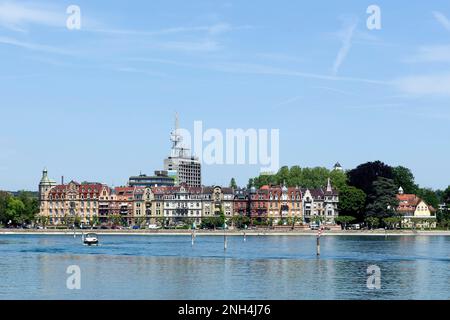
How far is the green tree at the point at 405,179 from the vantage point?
18700 cm

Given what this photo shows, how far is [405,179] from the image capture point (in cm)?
19038

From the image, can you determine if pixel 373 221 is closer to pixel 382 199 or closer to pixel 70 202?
pixel 382 199

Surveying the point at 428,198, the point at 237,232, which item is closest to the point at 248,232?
the point at 237,232

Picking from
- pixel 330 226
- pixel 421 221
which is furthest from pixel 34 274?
pixel 421 221

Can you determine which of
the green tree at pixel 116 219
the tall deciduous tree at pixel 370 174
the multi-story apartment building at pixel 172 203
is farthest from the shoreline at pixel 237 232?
the multi-story apartment building at pixel 172 203

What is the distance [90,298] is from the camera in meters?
53.1

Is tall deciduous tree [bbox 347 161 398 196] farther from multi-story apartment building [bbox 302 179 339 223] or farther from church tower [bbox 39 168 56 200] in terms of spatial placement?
church tower [bbox 39 168 56 200]

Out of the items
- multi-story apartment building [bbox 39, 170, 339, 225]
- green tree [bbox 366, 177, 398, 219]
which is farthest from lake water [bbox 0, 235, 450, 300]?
multi-story apartment building [bbox 39, 170, 339, 225]

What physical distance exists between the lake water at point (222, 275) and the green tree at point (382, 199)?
6775 cm

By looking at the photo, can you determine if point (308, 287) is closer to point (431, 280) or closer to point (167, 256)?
point (431, 280)

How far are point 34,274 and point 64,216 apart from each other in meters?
122

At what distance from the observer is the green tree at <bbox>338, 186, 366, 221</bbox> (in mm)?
171250

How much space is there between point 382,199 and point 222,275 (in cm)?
10123

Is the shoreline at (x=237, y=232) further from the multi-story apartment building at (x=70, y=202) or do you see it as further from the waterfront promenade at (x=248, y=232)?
the multi-story apartment building at (x=70, y=202)
